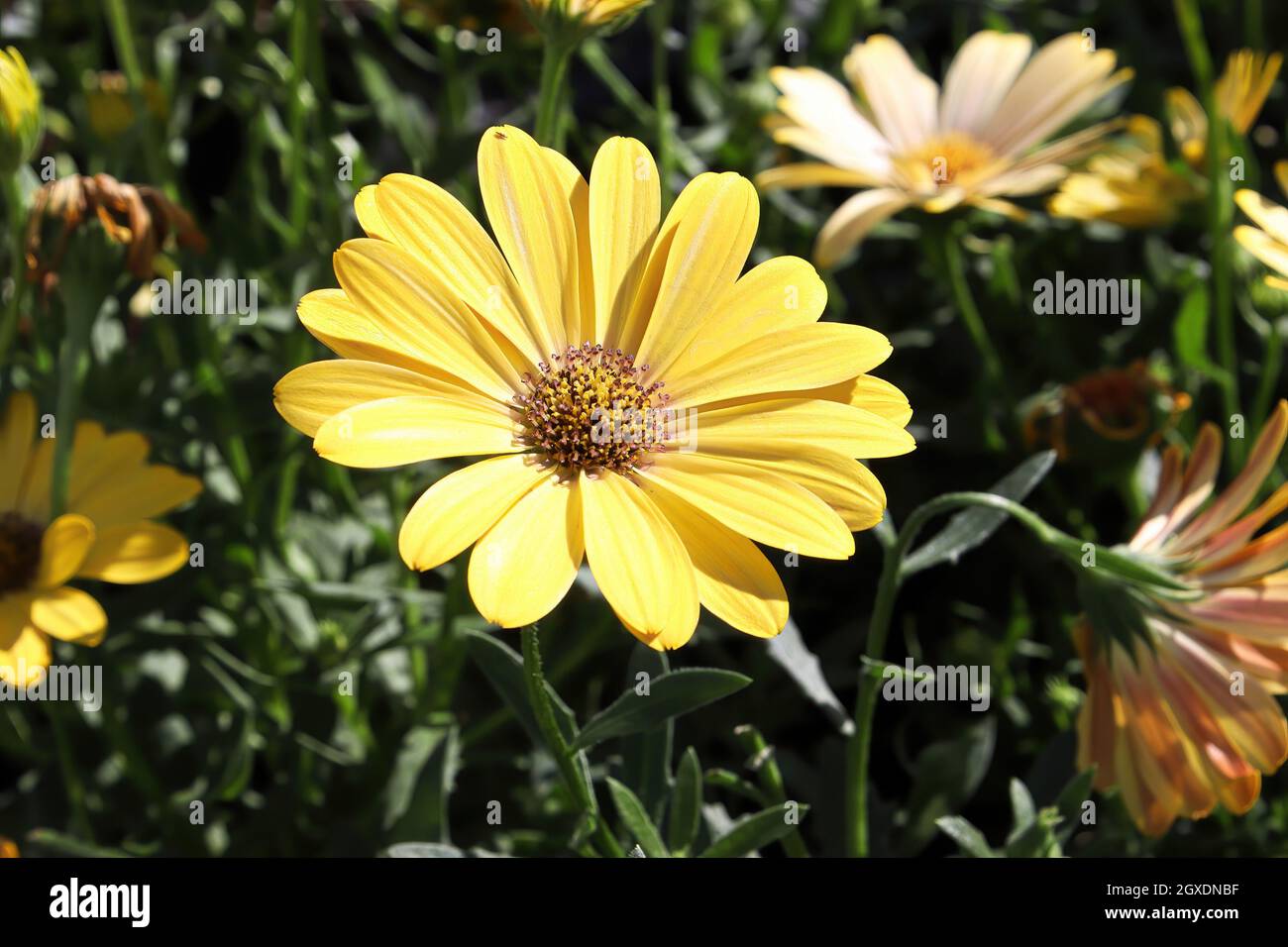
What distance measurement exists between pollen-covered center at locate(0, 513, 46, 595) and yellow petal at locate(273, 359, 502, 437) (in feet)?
1.54

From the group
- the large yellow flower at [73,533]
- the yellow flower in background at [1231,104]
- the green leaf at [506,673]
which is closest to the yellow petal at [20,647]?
the large yellow flower at [73,533]

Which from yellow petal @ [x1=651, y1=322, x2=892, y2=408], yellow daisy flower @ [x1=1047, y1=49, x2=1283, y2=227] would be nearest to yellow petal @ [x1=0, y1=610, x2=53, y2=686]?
yellow petal @ [x1=651, y1=322, x2=892, y2=408]

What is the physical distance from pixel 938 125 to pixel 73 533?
1.08m

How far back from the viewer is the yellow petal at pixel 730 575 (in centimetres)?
85

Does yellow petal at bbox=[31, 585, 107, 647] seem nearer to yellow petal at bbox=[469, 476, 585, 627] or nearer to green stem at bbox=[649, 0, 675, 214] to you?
yellow petal at bbox=[469, 476, 585, 627]

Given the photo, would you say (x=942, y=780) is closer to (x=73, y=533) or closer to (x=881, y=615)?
(x=881, y=615)

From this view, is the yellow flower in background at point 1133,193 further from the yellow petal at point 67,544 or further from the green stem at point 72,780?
the green stem at point 72,780

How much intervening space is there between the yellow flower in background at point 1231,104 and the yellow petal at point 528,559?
3.17 feet

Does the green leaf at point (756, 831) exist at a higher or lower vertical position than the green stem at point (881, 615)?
lower

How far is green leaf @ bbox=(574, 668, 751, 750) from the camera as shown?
3.21 feet

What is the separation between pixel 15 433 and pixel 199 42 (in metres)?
0.46

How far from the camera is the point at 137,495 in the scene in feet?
4.06
